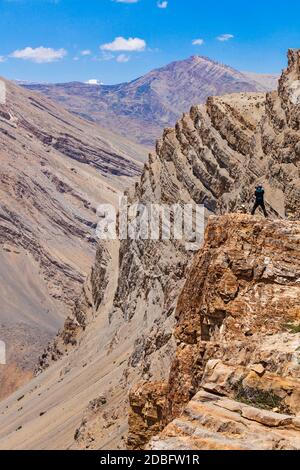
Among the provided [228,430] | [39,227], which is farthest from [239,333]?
[39,227]

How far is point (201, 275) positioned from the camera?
54.6ft

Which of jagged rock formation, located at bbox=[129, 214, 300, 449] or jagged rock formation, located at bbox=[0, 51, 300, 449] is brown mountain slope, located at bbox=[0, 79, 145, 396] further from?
jagged rock formation, located at bbox=[129, 214, 300, 449]

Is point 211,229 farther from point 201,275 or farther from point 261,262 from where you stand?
point 261,262

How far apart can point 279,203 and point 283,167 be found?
2.06 metres

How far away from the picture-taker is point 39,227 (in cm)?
12156

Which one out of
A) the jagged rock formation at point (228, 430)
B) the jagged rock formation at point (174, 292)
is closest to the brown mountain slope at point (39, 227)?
the jagged rock formation at point (174, 292)

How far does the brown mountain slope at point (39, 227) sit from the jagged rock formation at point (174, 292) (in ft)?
103

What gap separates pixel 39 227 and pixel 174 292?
86137 millimetres

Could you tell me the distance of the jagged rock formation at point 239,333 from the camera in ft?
32.2

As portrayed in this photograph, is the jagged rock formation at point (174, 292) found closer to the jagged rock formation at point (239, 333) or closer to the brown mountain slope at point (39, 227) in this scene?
the jagged rock formation at point (239, 333)

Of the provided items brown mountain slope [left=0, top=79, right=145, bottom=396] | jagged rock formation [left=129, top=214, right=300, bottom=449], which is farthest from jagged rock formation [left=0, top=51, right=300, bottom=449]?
brown mountain slope [left=0, top=79, right=145, bottom=396]

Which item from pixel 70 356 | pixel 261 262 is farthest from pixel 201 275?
pixel 70 356

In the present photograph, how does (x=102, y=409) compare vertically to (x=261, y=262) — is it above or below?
below

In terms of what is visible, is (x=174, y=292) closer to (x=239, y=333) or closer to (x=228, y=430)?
(x=239, y=333)
